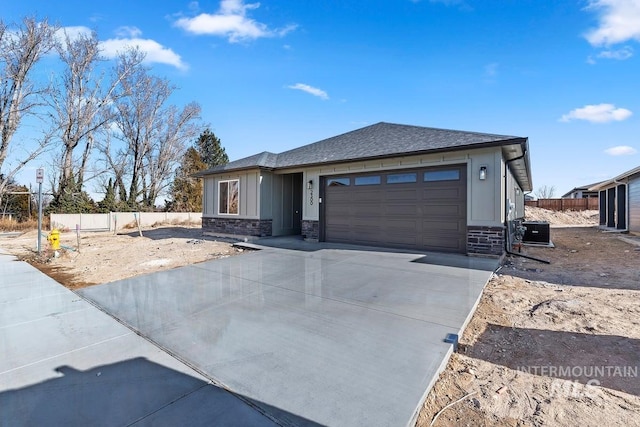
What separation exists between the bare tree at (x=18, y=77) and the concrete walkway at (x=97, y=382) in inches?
830

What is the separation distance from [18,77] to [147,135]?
330 inches

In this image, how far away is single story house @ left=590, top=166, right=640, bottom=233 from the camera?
42.5 ft

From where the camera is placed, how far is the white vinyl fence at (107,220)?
18016 millimetres

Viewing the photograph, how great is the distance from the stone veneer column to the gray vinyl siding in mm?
11088

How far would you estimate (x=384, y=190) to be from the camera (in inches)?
342

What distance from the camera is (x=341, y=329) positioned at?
329 cm

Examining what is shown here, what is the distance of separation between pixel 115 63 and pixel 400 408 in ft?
96.5

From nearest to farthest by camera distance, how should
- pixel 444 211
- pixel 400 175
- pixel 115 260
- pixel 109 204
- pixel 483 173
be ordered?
pixel 483 173
pixel 444 211
pixel 115 260
pixel 400 175
pixel 109 204

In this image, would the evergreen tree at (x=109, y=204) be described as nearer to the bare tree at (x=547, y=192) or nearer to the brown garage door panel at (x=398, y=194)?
the brown garage door panel at (x=398, y=194)

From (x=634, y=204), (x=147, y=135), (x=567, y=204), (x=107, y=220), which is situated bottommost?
(x=107, y=220)

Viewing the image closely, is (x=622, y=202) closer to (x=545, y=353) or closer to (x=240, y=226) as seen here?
(x=545, y=353)

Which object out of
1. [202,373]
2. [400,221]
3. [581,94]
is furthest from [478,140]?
[202,373]

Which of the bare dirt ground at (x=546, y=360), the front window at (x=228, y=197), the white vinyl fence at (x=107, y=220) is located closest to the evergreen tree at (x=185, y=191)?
the white vinyl fence at (x=107, y=220)

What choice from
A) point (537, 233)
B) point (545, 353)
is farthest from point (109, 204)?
point (537, 233)
